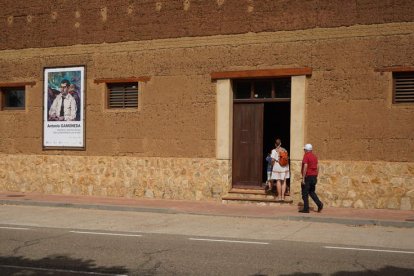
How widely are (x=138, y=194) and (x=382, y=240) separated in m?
9.38

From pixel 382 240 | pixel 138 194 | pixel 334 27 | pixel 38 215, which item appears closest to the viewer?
pixel 382 240

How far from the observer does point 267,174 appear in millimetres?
18234

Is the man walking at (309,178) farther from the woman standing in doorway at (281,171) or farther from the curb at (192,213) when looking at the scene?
the woman standing in doorway at (281,171)

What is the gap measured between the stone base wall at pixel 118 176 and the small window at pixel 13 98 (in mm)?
1798

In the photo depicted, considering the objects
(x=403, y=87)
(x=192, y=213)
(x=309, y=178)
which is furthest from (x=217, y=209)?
(x=403, y=87)

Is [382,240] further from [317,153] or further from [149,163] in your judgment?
[149,163]

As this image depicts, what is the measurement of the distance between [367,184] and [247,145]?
12.5 ft

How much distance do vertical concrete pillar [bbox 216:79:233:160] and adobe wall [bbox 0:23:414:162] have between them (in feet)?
0.69

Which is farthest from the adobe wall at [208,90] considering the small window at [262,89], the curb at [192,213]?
the curb at [192,213]

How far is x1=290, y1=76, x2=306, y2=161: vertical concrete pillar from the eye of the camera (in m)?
17.0

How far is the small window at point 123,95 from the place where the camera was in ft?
63.7

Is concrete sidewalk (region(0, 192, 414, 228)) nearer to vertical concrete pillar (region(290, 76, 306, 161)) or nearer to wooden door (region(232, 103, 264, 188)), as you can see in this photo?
wooden door (region(232, 103, 264, 188))

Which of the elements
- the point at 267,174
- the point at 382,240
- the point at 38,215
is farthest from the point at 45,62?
the point at 382,240

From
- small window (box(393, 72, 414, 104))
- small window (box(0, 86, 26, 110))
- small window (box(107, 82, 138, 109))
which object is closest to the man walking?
small window (box(393, 72, 414, 104))
